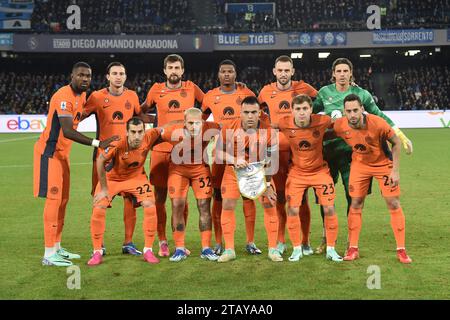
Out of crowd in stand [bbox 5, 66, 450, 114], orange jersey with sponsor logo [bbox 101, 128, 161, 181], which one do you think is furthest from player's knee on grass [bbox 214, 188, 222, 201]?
crowd in stand [bbox 5, 66, 450, 114]

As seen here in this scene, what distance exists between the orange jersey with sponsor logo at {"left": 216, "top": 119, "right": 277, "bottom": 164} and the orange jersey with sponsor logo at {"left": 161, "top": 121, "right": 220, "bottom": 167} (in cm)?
20

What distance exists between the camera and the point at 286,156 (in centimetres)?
727

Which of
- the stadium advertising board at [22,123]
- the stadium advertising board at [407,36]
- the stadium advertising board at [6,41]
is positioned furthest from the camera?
the stadium advertising board at [407,36]

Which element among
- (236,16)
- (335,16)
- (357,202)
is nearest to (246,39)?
(236,16)

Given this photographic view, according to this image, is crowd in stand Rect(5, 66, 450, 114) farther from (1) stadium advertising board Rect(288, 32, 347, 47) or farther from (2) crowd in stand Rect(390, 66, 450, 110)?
(1) stadium advertising board Rect(288, 32, 347, 47)

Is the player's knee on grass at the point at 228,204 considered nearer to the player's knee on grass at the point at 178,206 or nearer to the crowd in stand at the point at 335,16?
the player's knee on grass at the point at 178,206

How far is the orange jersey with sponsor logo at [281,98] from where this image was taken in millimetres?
7500

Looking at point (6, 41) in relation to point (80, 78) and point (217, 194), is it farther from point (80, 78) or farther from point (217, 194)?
point (217, 194)

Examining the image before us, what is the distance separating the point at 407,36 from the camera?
34531mm

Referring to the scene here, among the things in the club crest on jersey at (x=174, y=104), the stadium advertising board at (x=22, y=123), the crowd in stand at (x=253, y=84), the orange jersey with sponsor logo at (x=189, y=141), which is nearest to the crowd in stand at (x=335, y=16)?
the crowd in stand at (x=253, y=84)

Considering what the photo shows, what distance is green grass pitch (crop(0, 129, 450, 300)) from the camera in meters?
5.45

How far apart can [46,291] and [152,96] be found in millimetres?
2923

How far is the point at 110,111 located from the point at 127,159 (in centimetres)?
80

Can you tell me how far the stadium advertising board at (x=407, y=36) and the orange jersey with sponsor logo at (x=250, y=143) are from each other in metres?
29.6
